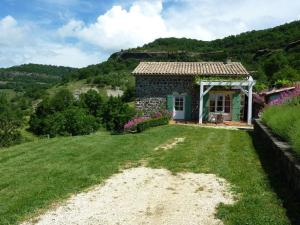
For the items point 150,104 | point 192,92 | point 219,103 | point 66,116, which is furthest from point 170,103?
point 66,116

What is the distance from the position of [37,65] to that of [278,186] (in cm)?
15433

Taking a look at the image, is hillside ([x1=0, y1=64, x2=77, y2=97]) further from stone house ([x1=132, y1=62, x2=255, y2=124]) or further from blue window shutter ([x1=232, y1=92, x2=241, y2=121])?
blue window shutter ([x1=232, y1=92, x2=241, y2=121])

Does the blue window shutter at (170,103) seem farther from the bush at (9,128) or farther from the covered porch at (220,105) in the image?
→ the bush at (9,128)

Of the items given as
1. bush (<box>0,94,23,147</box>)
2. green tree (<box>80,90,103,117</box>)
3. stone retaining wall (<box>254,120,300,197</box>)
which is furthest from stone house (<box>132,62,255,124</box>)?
green tree (<box>80,90,103,117</box>)

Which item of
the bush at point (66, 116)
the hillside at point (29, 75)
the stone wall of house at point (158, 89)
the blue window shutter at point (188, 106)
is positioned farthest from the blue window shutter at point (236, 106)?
the hillside at point (29, 75)

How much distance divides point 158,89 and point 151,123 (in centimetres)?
441

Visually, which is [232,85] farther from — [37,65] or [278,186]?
[37,65]

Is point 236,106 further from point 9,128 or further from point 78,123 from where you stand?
point 9,128

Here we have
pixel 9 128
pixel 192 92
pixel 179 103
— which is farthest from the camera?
pixel 9 128

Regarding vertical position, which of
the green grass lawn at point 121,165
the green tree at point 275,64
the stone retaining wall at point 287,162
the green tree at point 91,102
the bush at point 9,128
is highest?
the green tree at point 275,64

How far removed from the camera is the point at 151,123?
60.2 feet

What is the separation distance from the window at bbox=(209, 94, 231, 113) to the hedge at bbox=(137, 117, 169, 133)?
3529 mm

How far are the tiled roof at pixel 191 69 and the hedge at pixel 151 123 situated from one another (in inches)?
146

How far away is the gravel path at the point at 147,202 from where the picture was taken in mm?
5027
